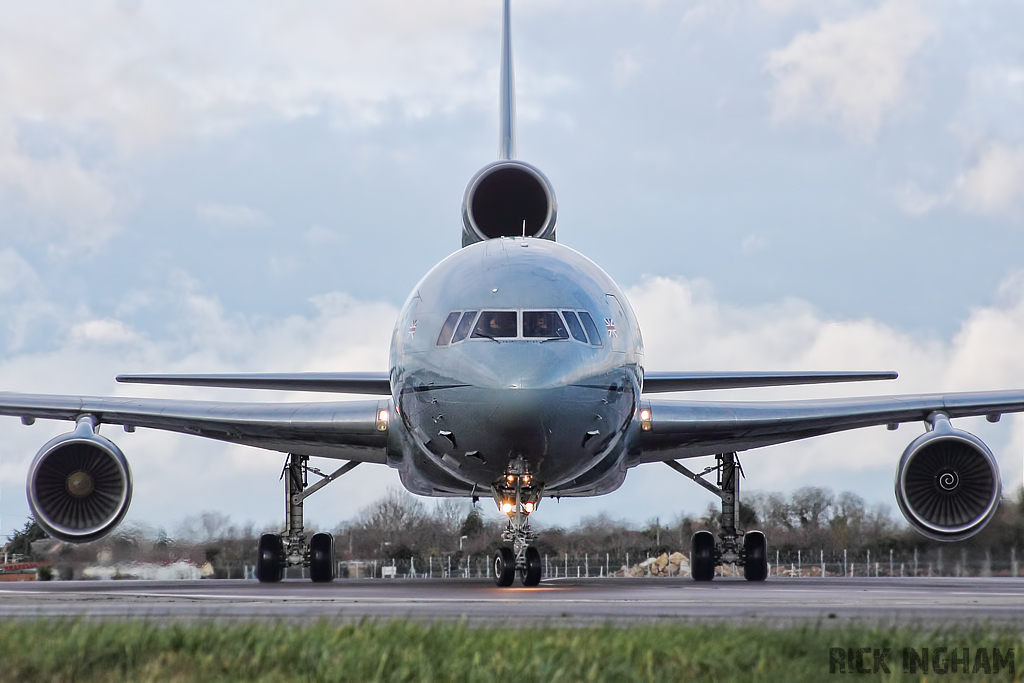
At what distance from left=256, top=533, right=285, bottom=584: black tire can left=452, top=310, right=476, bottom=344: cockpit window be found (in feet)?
26.8

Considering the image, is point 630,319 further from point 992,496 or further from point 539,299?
point 992,496

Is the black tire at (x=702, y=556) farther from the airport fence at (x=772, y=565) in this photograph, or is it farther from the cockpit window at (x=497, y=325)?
the cockpit window at (x=497, y=325)

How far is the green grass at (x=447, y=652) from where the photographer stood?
4730mm

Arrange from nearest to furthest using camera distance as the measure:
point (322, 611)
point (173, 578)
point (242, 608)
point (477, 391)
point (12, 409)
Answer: point (322, 611) < point (242, 608) < point (477, 391) < point (12, 409) < point (173, 578)

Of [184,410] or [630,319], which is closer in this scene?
[630,319]

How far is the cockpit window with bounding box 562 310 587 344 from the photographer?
12859 millimetres

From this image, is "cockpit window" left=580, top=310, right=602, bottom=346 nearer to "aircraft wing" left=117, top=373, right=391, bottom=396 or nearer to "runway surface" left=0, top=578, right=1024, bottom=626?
"runway surface" left=0, top=578, right=1024, bottom=626

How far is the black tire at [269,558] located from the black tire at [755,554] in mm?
7561

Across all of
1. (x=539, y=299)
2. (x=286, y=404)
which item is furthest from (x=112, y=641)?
(x=286, y=404)

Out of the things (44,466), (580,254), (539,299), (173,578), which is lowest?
(173,578)

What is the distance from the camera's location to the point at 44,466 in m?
16.1

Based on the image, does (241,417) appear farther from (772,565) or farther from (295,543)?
(772,565)

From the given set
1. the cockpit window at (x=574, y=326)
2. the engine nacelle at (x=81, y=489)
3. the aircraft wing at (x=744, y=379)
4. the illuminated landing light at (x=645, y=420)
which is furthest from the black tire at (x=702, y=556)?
the engine nacelle at (x=81, y=489)

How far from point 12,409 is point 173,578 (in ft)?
14.3
